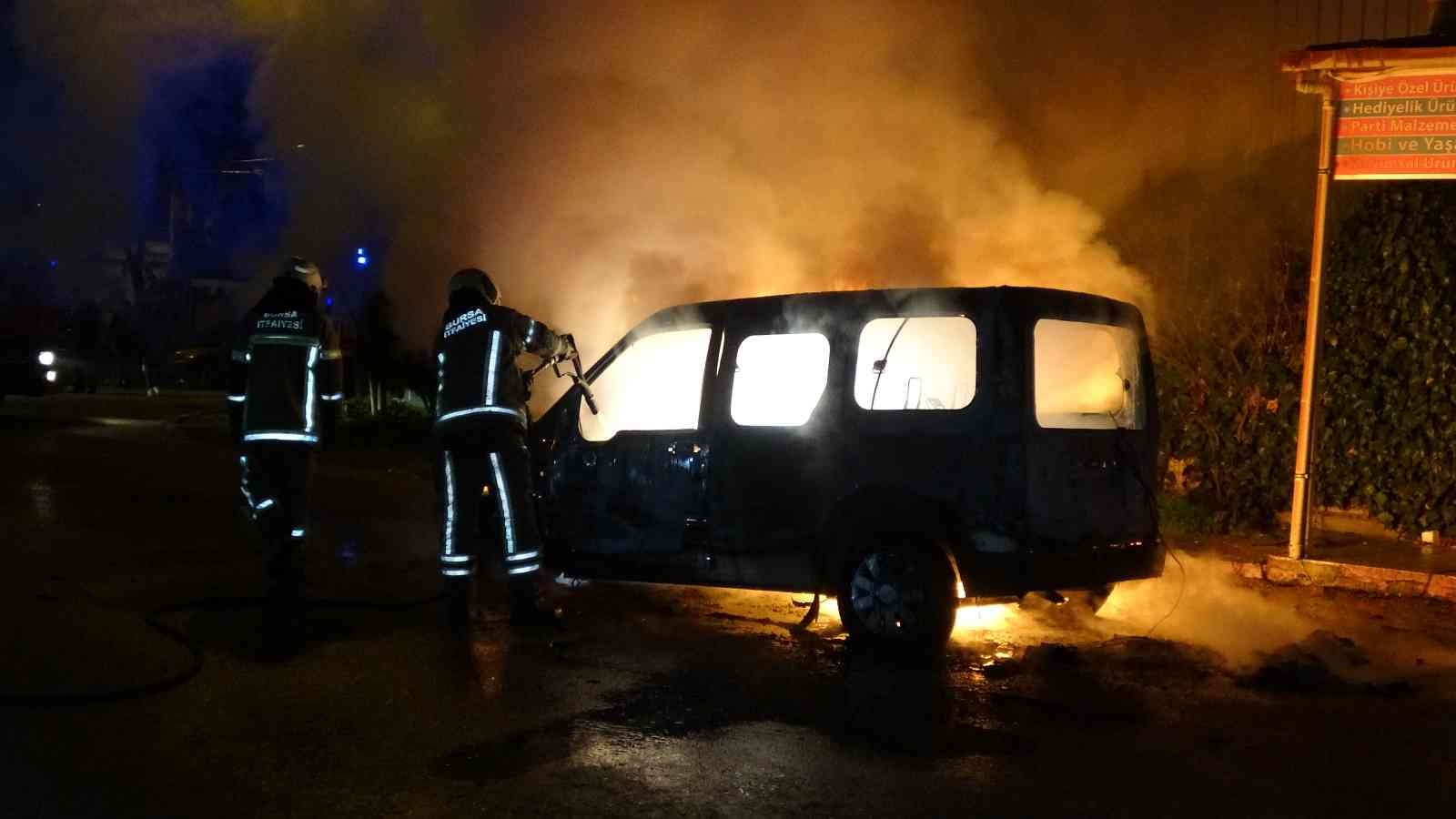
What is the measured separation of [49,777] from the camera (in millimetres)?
3951

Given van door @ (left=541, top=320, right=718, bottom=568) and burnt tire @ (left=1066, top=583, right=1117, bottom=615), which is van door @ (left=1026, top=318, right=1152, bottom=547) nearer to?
burnt tire @ (left=1066, top=583, right=1117, bottom=615)

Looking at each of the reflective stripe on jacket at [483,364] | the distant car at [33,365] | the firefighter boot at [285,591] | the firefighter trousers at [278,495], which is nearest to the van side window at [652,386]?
the reflective stripe on jacket at [483,364]

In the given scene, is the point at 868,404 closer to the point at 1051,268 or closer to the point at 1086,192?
the point at 1051,268

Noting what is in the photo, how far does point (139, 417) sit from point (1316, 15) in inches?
693

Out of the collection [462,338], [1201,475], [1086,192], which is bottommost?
[1201,475]

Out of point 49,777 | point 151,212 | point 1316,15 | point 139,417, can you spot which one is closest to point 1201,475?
point 1316,15

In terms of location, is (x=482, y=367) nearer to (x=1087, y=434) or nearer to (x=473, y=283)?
(x=473, y=283)

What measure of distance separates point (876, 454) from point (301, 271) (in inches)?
121

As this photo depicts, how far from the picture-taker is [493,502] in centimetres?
629

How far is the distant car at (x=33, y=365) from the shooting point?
2069cm

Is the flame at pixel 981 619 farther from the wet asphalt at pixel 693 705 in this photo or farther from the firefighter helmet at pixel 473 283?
the firefighter helmet at pixel 473 283

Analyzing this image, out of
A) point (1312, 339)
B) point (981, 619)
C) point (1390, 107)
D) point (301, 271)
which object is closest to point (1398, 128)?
point (1390, 107)

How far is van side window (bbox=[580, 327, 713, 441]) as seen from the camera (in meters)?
6.59

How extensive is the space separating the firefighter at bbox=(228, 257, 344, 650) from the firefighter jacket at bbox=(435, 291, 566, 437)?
600 millimetres
